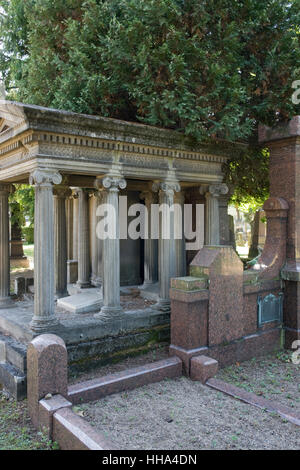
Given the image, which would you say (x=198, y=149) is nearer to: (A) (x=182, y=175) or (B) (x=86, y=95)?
(A) (x=182, y=175)

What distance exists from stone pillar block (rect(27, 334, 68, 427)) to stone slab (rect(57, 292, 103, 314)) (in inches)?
121

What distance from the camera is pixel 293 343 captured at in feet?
25.0

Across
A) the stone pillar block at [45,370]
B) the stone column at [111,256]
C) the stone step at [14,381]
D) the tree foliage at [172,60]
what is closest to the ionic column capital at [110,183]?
the stone column at [111,256]

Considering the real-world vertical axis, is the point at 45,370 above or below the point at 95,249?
below

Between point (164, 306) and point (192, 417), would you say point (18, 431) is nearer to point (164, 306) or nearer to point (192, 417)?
point (192, 417)

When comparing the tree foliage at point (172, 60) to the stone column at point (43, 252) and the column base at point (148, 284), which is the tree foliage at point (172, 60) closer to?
the stone column at point (43, 252)

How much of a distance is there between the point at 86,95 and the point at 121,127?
1.56 m

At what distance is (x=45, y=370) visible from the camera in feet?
14.8

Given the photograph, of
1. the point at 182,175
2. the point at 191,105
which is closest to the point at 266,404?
the point at 182,175

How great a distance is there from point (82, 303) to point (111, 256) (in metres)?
1.59

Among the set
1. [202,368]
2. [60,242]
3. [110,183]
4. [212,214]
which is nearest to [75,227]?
[60,242]

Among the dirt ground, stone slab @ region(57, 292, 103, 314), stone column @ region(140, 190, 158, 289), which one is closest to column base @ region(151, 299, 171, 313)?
stone slab @ region(57, 292, 103, 314)

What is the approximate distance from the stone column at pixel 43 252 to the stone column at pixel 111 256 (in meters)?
1.07

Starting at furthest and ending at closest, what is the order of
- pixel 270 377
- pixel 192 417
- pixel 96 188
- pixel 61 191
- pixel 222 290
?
pixel 61 191 → pixel 96 188 → pixel 222 290 → pixel 270 377 → pixel 192 417
